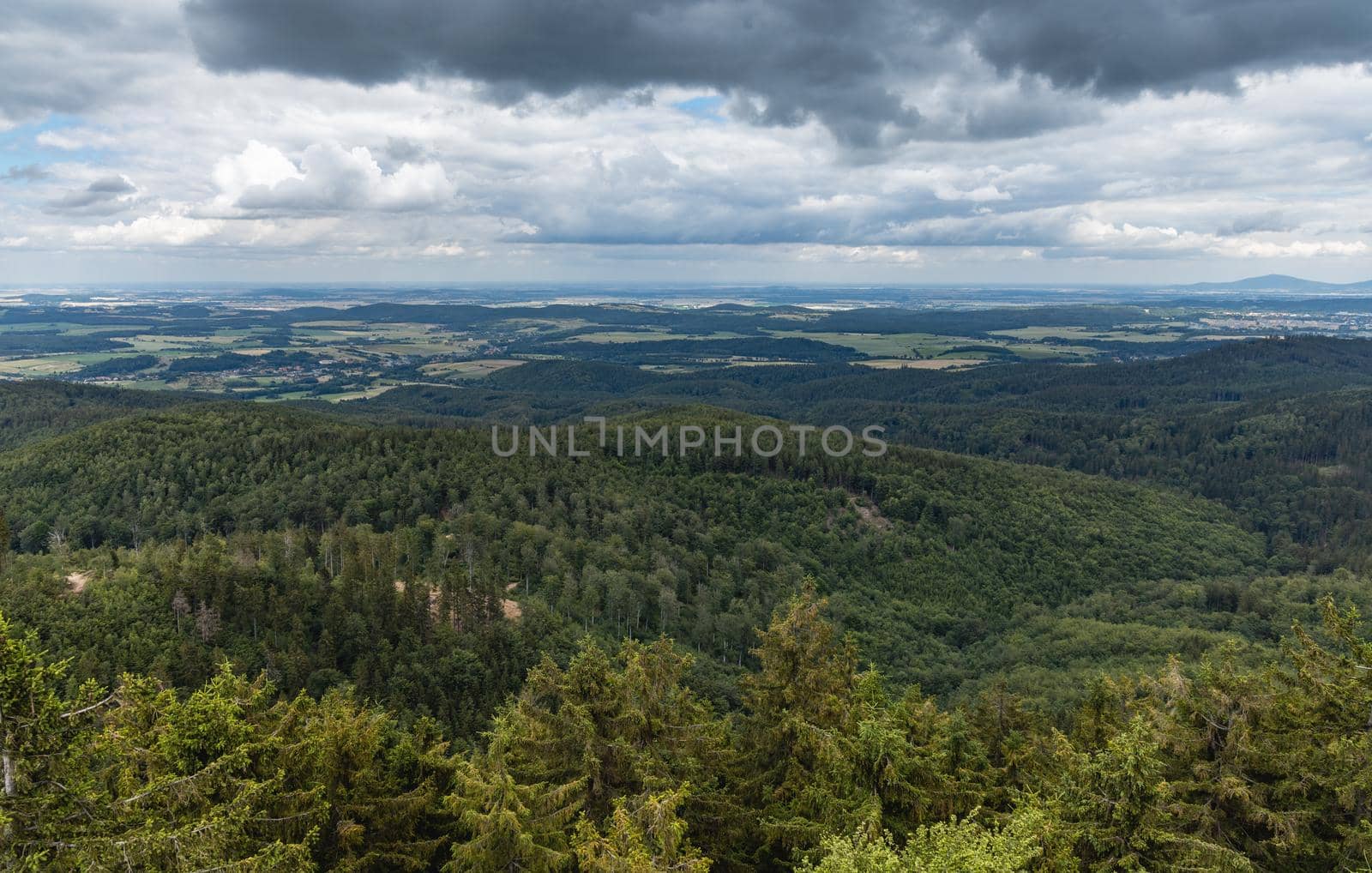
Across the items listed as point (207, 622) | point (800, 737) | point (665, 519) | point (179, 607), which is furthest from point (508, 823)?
point (665, 519)

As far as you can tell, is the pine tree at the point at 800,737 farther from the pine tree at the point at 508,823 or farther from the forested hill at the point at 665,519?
the forested hill at the point at 665,519

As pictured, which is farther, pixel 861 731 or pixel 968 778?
pixel 968 778

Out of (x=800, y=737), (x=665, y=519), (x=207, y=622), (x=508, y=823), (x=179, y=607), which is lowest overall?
(x=665, y=519)

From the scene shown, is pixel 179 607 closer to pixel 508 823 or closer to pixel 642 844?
pixel 508 823

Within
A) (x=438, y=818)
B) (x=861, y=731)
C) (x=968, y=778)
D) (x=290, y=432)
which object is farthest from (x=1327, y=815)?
(x=290, y=432)

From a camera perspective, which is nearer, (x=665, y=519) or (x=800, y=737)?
(x=800, y=737)

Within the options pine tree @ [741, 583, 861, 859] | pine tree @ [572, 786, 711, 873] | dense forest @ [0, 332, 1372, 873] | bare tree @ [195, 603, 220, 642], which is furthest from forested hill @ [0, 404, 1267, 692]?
pine tree @ [572, 786, 711, 873]

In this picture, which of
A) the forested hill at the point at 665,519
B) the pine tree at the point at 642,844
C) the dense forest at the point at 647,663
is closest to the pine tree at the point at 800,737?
the dense forest at the point at 647,663

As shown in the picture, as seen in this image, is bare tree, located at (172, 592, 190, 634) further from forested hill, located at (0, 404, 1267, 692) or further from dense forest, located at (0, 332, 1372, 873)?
forested hill, located at (0, 404, 1267, 692)

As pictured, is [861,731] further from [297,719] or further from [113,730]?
[113,730]
